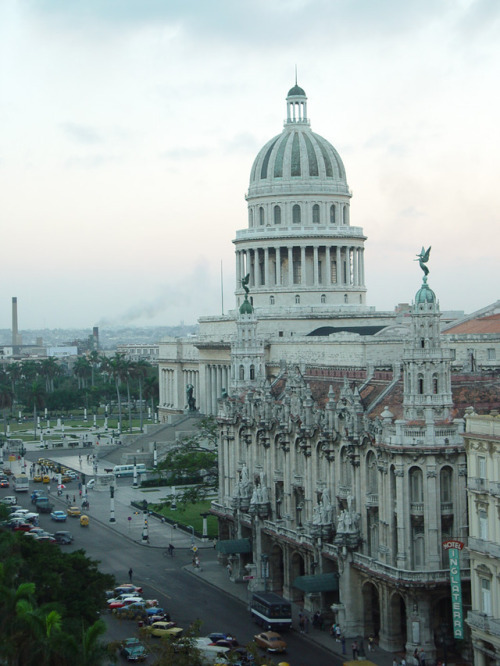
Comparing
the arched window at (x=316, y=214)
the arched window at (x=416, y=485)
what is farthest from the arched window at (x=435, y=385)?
the arched window at (x=316, y=214)

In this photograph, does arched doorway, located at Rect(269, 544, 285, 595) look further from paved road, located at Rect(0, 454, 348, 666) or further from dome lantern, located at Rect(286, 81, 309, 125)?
dome lantern, located at Rect(286, 81, 309, 125)

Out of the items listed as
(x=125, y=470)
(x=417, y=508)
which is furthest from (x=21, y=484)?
(x=417, y=508)

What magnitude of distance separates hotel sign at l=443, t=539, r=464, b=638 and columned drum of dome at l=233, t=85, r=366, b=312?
10622 centimetres

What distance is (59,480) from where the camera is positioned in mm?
157000

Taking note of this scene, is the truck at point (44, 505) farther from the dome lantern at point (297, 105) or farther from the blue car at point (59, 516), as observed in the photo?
the dome lantern at point (297, 105)

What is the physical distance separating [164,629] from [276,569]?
17830mm

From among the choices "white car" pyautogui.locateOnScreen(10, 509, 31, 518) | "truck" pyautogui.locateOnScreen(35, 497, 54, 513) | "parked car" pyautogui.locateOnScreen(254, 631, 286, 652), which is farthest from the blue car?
"parked car" pyautogui.locateOnScreen(254, 631, 286, 652)

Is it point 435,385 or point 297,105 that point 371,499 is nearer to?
point 435,385

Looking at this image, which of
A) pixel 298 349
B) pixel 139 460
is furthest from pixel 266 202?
pixel 139 460

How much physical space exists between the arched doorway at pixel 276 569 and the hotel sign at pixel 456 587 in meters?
24.4

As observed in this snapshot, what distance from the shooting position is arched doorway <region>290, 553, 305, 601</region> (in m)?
91.6

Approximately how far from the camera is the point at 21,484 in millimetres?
151750

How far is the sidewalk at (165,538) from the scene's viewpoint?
80.1 meters

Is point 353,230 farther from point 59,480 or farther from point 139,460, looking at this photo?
point 59,480
